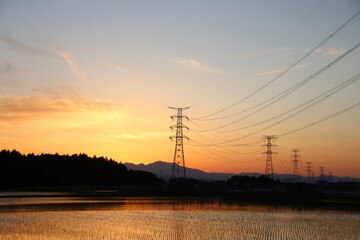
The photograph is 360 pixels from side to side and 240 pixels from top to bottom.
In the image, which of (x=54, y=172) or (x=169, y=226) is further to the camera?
(x=54, y=172)

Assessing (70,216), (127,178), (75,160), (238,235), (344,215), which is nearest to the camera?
(238,235)

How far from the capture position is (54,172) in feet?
469

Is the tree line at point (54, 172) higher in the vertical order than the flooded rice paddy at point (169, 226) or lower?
higher

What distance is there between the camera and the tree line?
12988 centimetres

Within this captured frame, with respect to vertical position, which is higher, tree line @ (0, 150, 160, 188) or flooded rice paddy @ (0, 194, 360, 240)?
tree line @ (0, 150, 160, 188)

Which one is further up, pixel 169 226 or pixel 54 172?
pixel 54 172

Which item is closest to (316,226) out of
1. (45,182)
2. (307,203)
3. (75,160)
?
(307,203)

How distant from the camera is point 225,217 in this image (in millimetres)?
40344

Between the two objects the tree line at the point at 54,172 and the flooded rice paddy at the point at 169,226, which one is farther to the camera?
the tree line at the point at 54,172

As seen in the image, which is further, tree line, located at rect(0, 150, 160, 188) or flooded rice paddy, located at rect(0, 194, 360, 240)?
tree line, located at rect(0, 150, 160, 188)

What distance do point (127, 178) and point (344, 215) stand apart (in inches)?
5917

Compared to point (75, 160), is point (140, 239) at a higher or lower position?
lower

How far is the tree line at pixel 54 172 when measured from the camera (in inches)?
5113

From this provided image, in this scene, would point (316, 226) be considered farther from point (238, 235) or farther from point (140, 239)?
point (140, 239)
